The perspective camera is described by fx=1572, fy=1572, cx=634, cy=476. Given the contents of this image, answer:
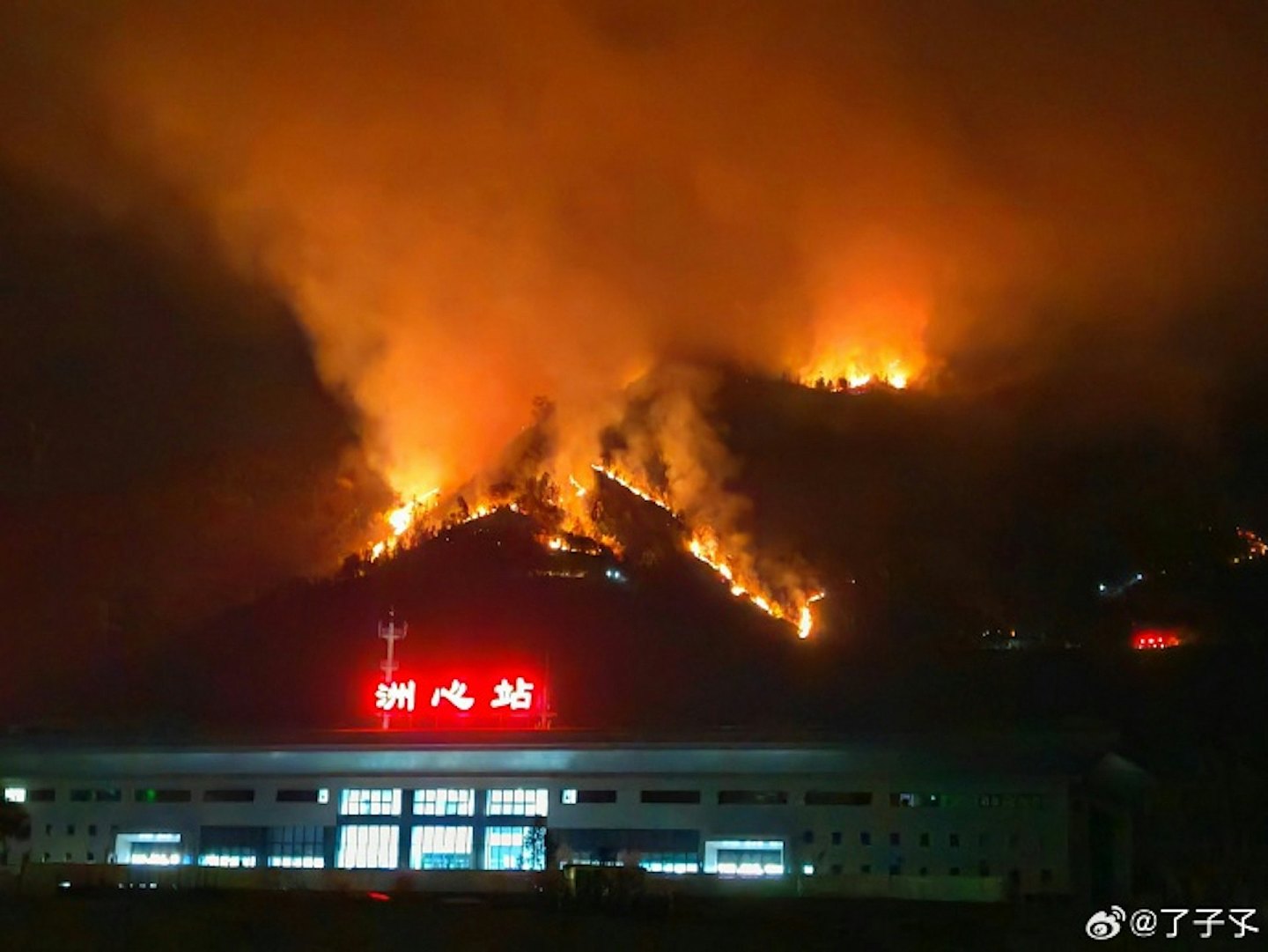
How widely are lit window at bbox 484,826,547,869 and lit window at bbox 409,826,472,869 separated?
0.72m

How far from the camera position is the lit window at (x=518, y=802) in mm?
55000

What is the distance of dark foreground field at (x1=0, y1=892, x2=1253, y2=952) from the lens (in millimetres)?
28234

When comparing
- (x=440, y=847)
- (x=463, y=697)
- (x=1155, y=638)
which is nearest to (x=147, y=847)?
(x=440, y=847)

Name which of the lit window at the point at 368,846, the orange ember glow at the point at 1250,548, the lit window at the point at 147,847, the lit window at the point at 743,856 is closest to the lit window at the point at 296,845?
the lit window at the point at 368,846

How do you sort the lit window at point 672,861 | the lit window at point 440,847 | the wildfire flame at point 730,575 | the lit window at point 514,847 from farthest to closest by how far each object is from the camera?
the wildfire flame at point 730,575 → the lit window at point 440,847 → the lit window at point 672,861 → the lit window at point 514,847

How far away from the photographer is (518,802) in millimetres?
55188

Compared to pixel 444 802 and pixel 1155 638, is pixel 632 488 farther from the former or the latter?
pixel 444 802

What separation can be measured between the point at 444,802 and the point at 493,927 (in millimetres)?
26010

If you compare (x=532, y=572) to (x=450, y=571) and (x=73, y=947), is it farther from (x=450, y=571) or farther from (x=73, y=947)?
(x=73, y=947)

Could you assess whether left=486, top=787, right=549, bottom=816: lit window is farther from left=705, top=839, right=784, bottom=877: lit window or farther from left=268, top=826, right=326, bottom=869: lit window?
left=268, top=826, right=326, bottom=869: lit window

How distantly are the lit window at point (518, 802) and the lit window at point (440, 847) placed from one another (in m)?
1.19

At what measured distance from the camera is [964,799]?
172ft

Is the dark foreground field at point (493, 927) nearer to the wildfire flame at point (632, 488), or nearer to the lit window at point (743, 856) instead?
the lit window at point (743, 856)

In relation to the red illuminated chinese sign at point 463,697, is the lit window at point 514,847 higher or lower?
lower
